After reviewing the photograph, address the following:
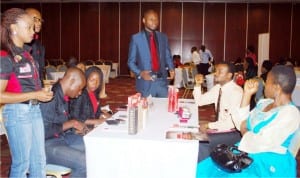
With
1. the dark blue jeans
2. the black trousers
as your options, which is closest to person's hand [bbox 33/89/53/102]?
the dark blue jeans

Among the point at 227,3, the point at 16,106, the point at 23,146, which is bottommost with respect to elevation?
the point at 23,146

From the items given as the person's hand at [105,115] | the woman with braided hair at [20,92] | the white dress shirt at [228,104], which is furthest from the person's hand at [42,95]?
the white dress shirt at [228,104]

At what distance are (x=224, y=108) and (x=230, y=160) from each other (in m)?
1.21

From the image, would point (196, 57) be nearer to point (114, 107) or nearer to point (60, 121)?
point (114, 107)

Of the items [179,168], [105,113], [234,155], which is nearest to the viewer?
[179,168]

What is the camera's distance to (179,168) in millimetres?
2158

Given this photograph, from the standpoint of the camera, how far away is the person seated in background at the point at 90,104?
3.18 m

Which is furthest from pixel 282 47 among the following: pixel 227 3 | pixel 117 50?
pixel 117 50

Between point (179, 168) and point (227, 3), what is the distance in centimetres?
1463

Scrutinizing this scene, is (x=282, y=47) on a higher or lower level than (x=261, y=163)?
higher

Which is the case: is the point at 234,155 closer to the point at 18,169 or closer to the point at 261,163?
the point at 261,163

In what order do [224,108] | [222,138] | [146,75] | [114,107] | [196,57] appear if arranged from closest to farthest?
[222,138], [224,108], [146,75], [114,107], [196,57]

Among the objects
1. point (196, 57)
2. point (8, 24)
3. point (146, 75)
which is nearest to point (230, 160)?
point (8, 24)

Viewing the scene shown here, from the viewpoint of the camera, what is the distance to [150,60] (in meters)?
4.30
